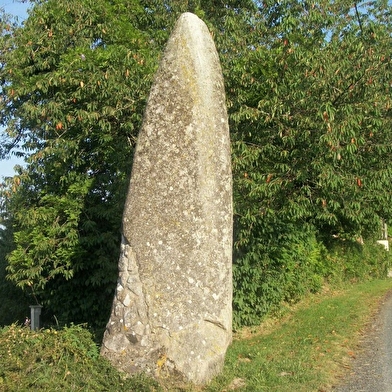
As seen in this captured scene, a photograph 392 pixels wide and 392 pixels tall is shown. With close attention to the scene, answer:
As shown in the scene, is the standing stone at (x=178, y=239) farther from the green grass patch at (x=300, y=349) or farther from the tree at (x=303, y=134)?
the tree at (x=303, y=134)

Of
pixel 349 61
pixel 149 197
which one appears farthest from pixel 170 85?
pixel 349 61

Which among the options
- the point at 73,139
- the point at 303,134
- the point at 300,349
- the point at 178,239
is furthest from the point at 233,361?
the point at 73,139

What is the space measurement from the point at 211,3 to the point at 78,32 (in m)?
4.54

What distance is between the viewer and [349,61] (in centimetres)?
1019

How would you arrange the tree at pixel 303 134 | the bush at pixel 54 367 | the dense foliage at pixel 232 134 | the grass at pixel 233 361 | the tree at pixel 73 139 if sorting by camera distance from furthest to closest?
the tree at pixel 73 139
the dense foliage at pixel 232 134
the tree at pixel 303 134
the grass at pixel 233 361
the bush at pixel 54 367

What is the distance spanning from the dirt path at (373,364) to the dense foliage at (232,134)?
219 centimetres

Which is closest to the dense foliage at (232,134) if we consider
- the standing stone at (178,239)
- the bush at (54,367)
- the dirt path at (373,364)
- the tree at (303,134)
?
the tree at (303,134)

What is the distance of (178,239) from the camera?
686cm

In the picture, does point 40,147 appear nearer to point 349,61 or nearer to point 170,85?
point 170,85

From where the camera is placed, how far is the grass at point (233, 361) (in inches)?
248

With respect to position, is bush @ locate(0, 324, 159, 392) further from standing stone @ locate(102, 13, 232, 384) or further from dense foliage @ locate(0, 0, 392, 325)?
dense foliage @ locate(0, 0, 392, 325)

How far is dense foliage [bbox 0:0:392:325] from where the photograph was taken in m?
10.0

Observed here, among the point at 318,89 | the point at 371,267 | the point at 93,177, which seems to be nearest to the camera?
the point at 318,89

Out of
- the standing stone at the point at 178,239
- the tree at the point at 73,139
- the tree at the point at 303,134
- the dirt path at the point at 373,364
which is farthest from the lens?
the tree at the point at 73,139
